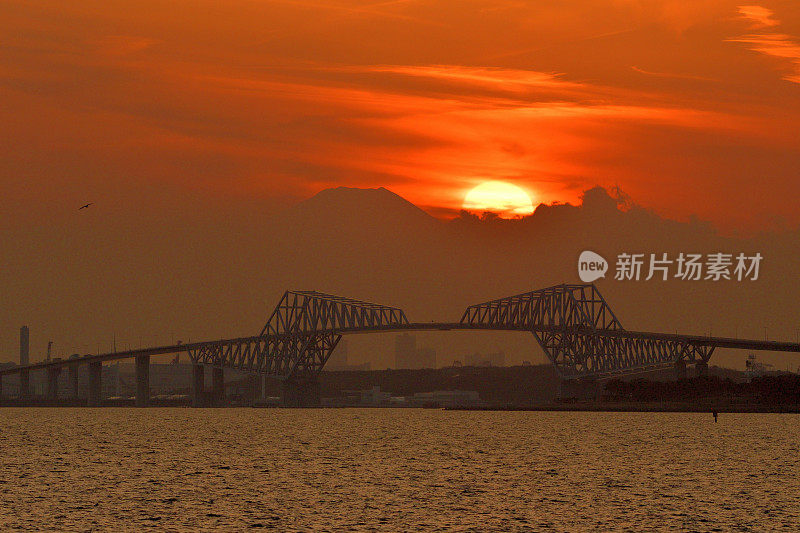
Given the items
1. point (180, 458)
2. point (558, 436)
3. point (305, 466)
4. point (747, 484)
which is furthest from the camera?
point (558, 436)

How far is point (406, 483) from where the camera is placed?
74.8m

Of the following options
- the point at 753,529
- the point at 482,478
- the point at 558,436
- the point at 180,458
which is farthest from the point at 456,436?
the point at 753,529

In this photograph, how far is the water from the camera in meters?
55.4

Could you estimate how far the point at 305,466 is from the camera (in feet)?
293

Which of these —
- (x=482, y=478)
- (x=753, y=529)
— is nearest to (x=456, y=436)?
(x=482, y=478)

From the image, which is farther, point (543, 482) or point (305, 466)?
point (305, 466)

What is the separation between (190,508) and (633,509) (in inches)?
822

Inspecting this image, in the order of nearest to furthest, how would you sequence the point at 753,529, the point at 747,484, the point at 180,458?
the point at 753,529 < the point at 747,484 < the point at 180,458

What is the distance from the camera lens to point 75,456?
102 meters

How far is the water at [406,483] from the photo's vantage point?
55406 millimetres

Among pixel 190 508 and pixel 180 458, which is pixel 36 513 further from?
pixel 180 458

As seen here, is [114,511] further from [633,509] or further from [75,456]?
[75,456]

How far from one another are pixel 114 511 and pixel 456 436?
266 ft

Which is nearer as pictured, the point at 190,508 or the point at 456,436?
the point at 190,508
